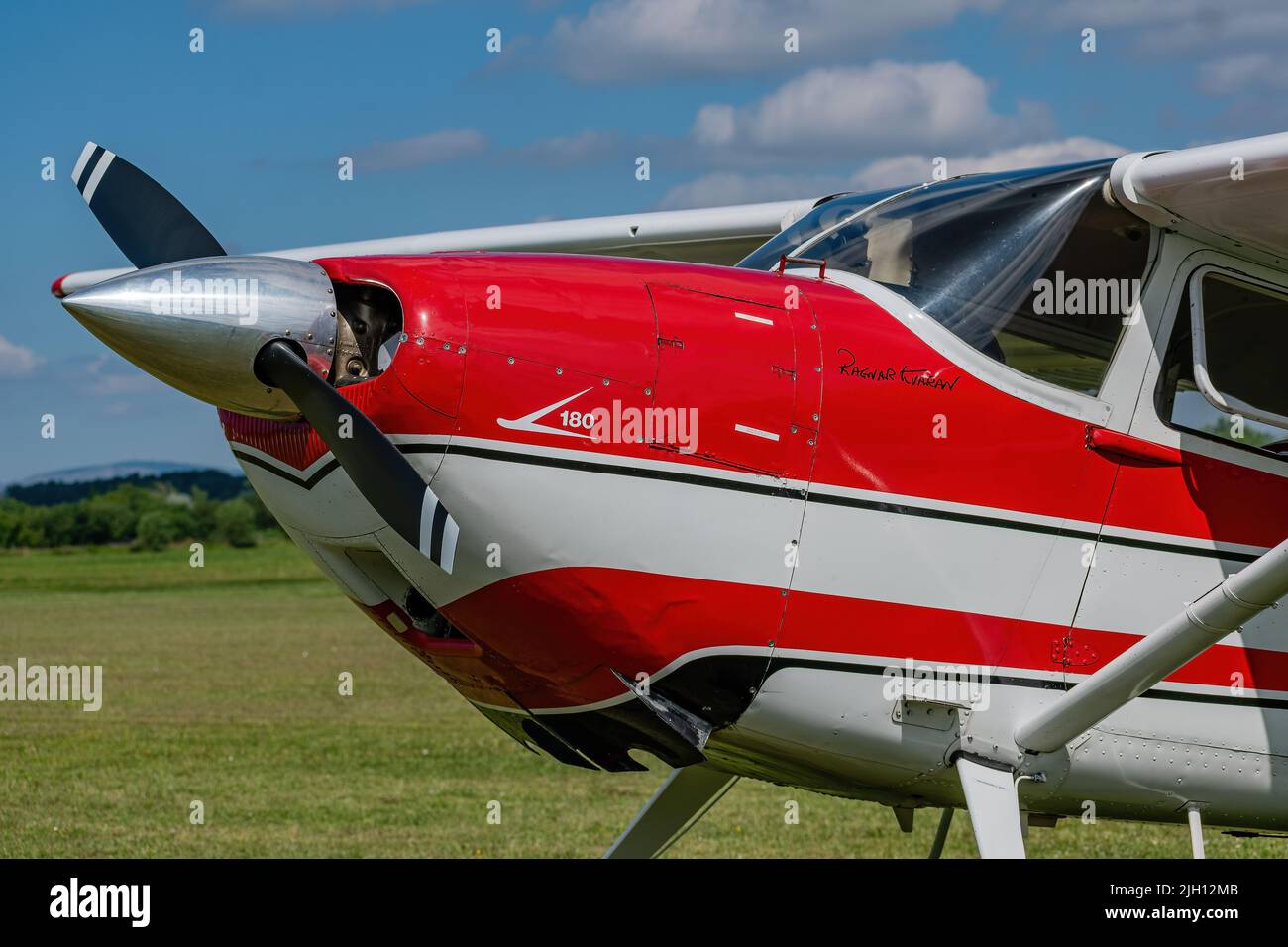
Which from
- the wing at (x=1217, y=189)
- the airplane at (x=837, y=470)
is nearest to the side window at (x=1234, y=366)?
the airplane at (x=837, y=470)

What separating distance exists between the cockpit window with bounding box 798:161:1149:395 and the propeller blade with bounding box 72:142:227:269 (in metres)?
2.14

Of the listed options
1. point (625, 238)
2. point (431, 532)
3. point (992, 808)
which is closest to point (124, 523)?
point (625, 238)

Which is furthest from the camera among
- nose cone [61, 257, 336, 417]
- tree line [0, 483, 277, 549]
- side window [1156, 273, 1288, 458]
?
tree line [0, 483, 277, 549]

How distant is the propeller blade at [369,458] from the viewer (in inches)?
149

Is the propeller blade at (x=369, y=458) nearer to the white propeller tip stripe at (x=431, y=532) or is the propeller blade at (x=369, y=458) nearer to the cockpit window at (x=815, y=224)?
the white propeller tip stripe at (x=431, y=532)

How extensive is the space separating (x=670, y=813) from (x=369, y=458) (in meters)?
2.69

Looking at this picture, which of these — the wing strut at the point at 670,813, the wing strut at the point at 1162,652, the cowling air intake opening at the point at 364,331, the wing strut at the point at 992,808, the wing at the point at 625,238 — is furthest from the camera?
the wing at the point at 625,238

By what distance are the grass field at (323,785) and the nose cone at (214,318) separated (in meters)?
5.74

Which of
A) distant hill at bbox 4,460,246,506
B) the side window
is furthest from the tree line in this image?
the side window

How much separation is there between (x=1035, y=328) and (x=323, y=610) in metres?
28.6

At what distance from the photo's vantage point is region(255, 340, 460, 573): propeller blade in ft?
12.4

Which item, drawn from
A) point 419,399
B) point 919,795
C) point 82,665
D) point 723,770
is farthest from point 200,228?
point 82,665
